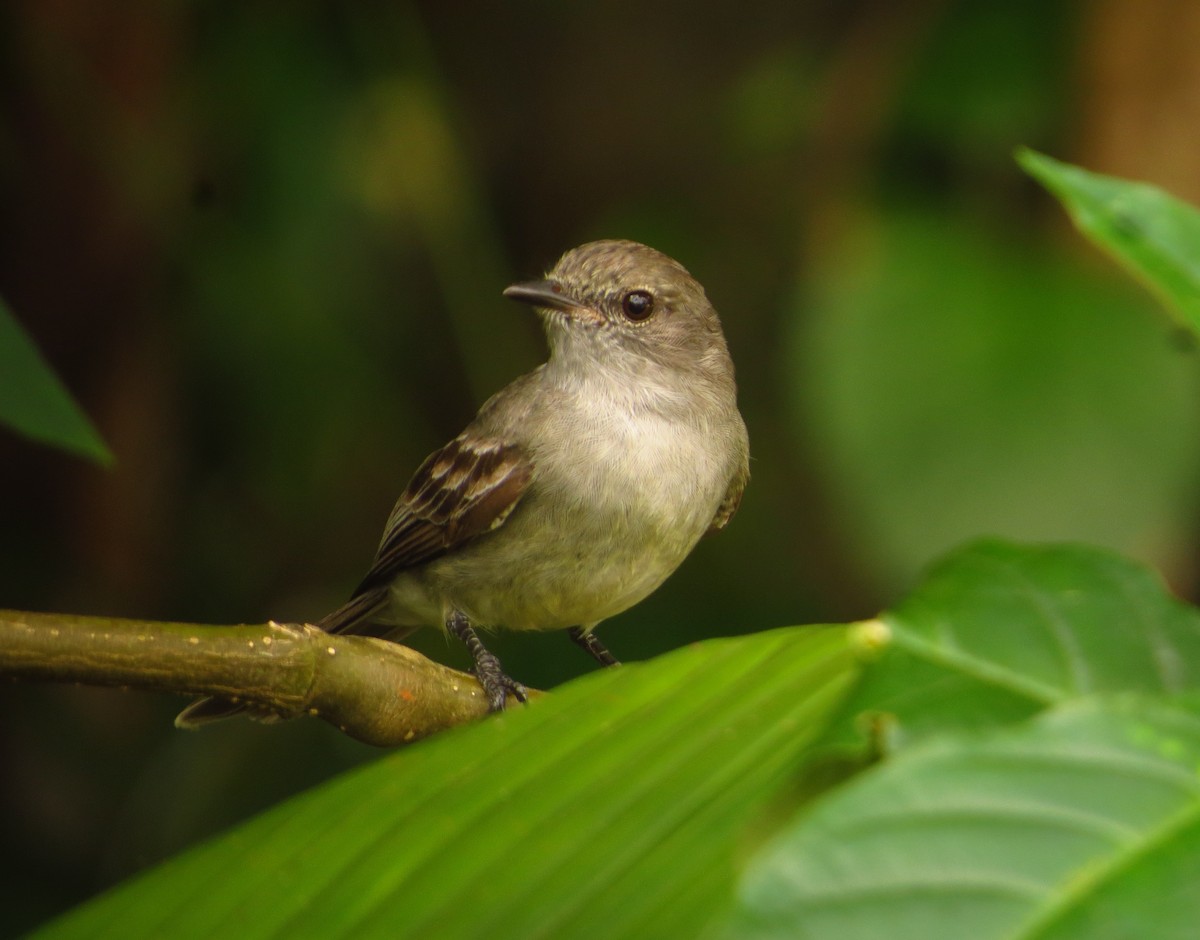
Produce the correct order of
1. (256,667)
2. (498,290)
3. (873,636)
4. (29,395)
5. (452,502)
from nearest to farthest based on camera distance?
(873,636)
(256,667)
(29,395)
(452,502)
(498,290)

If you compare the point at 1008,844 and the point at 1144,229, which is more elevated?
the point at 1144,229

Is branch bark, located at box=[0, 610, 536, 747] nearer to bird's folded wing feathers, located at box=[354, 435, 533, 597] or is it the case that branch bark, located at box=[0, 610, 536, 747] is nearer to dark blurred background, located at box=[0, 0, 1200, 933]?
bird's folded wing feathers, located at box=[354, 435, 533, 597]

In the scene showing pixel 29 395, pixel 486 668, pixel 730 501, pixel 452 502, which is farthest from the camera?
pixel 730 501

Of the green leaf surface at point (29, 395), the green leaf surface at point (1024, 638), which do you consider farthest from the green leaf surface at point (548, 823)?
the green leaf surface at point (29, 395)

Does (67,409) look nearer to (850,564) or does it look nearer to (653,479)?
(653,479)

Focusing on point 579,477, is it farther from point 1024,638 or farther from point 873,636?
→ point 1024,638

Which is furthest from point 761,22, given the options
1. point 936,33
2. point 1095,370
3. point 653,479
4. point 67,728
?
point 67,728

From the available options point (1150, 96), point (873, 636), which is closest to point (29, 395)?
point (873, 636)
